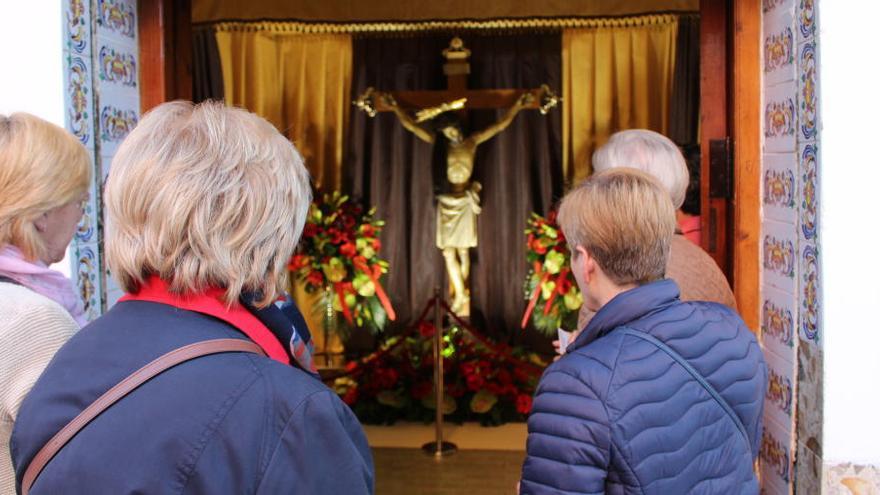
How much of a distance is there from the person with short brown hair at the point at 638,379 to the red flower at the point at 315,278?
383cm

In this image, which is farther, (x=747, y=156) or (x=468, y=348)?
(x=468, y=348)

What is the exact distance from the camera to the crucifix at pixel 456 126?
19.0 feet

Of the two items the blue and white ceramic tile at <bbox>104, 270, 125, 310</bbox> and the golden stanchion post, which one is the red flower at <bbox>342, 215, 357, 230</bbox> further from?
the blue and white ceramic tile at <bbox>104, 270, 125, 310</bbox>

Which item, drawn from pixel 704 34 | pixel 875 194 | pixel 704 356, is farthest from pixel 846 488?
pixel 704 34

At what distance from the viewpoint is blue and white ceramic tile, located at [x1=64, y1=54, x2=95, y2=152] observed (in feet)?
7.72

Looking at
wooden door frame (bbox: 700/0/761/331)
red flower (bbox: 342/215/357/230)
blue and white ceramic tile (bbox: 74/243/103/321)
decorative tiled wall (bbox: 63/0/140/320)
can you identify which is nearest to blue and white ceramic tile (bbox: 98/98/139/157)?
decorative tiled wall (bbox: 63/0/140/320)

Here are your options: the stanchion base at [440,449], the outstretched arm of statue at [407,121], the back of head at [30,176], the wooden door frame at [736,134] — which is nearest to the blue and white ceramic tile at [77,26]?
the back of head at [30,176]

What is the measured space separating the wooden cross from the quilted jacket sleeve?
4.28 m

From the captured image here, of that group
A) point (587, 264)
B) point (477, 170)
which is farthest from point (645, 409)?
point (477, 170)

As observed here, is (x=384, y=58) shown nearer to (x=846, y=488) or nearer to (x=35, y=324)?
(x=846, y=488)

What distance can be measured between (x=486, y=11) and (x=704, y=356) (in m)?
4.49

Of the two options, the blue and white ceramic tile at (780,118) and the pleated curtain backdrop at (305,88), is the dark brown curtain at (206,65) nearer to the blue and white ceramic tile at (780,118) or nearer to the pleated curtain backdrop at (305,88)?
the pleated curtain backdrop at (305,88)

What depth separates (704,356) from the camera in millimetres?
1599

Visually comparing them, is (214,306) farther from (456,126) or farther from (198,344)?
(456,126)
